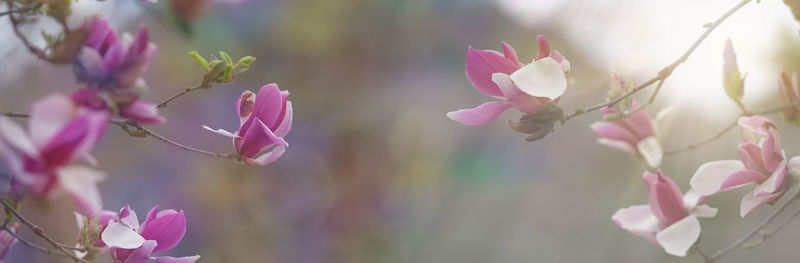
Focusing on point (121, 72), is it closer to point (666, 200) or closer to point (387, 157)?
point (666, 200)

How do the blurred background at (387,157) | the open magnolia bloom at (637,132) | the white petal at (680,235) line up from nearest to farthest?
the white petal at (680,235) < the open magnolia bloom at (637,132) < the blurred background at (387,157)

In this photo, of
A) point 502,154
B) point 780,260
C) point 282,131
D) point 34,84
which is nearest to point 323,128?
point 502,154

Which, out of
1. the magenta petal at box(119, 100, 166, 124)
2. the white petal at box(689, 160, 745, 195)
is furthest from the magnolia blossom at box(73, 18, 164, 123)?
the white petal at box(689, 160, 745, 195)

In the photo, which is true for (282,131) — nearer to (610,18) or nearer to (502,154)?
(610,18)

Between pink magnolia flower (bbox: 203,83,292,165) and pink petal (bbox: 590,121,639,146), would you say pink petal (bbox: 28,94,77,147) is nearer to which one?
pink magnolia flower (bbox: 203,83,292,165)

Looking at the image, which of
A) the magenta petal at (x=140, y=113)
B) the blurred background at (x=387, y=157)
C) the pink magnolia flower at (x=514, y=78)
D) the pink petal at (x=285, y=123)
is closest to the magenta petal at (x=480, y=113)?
the pink magnolia flower at (x=514, y=78)

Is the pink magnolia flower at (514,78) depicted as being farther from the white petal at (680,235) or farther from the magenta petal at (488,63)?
the white petal at (680,235)

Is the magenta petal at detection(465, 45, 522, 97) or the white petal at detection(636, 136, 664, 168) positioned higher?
the magenta petal at detection(465, 45, 522, 97)
